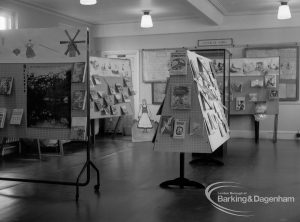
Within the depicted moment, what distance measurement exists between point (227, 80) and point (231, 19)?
7.76ft

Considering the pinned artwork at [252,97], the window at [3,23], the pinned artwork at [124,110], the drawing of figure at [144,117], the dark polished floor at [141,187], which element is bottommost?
the dark polished floor at [141,187]

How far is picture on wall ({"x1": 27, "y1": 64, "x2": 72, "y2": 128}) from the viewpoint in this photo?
459 centimetres

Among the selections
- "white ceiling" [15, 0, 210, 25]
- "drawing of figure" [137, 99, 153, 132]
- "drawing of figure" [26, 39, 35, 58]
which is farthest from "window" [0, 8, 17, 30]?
"drawing of figure" [137, 99, 153, 132]

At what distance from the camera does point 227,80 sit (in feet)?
24.9

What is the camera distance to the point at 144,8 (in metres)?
8.63

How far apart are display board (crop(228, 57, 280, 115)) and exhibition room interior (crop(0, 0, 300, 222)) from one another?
0.02 m

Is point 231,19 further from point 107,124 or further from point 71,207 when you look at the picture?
point 71,207

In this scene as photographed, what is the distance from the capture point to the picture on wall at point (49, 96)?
15.1 ft

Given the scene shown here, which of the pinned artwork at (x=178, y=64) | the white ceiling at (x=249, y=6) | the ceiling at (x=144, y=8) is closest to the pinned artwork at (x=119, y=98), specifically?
the ceiling at (x=144, y=8)

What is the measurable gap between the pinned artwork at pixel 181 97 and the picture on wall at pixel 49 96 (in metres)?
1.13

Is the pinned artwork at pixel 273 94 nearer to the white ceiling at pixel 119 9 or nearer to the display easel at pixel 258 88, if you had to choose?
the display easel at pixel 258 88

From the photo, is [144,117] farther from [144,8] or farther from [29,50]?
[29,50]

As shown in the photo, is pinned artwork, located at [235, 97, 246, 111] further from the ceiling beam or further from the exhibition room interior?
the ceiling beam

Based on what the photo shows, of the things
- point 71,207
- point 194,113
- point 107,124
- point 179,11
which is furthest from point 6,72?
point 107,124
